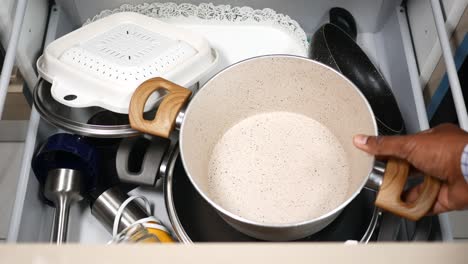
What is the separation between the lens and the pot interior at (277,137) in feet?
2.28

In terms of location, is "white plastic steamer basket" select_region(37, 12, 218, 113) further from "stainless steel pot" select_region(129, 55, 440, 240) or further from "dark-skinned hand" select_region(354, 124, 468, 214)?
"dark-skinned hand" select_region(354, 124, 468, 214)

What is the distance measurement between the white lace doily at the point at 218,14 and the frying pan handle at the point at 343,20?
64 mm

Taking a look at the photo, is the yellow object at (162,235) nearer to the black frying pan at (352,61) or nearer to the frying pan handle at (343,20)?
the black frying pan at (352,61)

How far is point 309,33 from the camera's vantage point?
3.19 feet

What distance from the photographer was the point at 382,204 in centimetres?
55

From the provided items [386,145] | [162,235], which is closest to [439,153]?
[386,145]

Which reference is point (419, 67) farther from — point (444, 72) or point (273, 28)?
point (273, 28)

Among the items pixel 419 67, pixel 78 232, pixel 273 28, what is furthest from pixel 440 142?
pixel 78 232

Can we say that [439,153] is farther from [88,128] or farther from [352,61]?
[88,128]

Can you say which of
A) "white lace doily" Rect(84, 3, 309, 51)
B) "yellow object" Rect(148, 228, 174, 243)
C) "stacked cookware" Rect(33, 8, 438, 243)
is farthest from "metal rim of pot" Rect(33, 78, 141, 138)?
"white lace doily" Rect(84, 3, 309, 51)

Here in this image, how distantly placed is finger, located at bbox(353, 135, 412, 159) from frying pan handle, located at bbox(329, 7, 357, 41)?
372mm

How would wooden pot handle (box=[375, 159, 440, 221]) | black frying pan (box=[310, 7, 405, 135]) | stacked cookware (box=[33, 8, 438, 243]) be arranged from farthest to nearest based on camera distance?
black frying pan (box=[310, 7, 405, 135]), stacked cookware (box=[33, 8, 438, 243]), wooden pot handle (box=[375, 159, 440, 221])

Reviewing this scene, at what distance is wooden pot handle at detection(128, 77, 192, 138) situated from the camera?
627 millimetres

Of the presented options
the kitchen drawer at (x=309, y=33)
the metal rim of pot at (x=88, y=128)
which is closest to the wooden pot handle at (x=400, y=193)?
the kitchen drawer at (x=309, y=33)
